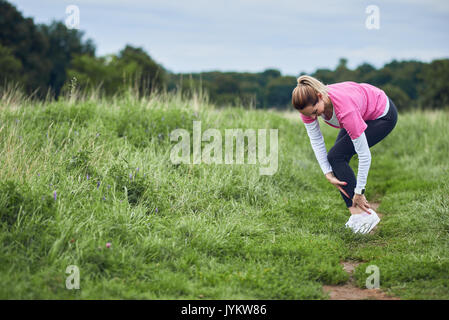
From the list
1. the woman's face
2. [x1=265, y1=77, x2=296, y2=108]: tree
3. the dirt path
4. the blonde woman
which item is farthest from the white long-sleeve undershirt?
[x1=265, y1=77, x2=296, y2=108]: tree

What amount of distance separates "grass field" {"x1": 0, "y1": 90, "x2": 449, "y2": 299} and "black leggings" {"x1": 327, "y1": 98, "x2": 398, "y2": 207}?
611 millimetres

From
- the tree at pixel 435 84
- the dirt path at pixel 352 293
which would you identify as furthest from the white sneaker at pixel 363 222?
the tree at pixel 435 84

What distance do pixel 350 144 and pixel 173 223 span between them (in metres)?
2.01

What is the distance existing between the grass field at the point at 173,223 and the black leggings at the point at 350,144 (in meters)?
0.61

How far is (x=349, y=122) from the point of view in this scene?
352 cm

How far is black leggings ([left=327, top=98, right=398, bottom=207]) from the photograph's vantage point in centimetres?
399

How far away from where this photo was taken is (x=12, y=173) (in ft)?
12.3

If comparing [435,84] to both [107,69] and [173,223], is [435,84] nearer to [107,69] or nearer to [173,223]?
[107,69]

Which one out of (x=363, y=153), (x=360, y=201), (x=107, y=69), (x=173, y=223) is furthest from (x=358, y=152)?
(x=107, y=69)

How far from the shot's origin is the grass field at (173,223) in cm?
284

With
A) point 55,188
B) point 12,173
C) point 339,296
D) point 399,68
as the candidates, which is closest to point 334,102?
point 339,296

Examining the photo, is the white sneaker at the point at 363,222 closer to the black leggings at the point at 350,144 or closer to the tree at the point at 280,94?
the black leggings at the point at 350,144

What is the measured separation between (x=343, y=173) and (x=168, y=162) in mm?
2530
